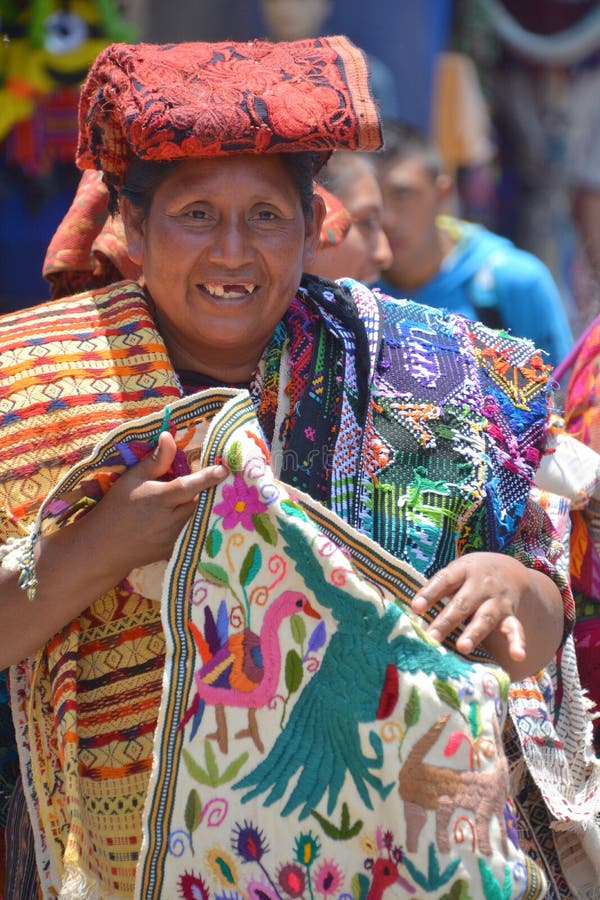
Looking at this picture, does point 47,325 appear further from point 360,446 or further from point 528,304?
point 528,304

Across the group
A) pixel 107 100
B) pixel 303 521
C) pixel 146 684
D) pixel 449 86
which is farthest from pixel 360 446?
pixel 449 86

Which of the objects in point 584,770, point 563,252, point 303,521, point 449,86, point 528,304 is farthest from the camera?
point 563,252

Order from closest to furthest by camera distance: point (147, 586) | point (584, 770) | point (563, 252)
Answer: point (147, 586), point (584, 770), point (563, 252)

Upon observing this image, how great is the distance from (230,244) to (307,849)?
1.02 meters

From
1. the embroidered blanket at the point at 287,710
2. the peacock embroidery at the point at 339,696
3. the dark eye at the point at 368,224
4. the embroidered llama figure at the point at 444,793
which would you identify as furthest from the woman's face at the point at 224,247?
the dark eye at the point at 368,224

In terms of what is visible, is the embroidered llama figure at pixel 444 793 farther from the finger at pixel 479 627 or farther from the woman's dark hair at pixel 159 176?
the woman's dark hair at pixel 159 176

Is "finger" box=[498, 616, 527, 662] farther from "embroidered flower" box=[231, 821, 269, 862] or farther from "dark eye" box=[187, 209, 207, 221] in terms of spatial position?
"dark eye" box=[187, 209, 207, 221]

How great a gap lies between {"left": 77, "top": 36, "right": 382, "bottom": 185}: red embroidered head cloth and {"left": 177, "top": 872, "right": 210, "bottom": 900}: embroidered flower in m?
1.19

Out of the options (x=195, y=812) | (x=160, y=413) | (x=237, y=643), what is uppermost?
(x=160, y=413)

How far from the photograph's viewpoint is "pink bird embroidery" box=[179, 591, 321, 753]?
2.10 metres

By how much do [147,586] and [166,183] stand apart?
712mm

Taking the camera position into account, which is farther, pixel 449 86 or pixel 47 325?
pixel 449 86

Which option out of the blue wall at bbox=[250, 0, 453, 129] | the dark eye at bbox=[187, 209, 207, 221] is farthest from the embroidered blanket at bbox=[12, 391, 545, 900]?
the blue wall at bbox=[250, 0, 453, 129]

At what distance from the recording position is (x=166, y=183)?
7.69 feet
